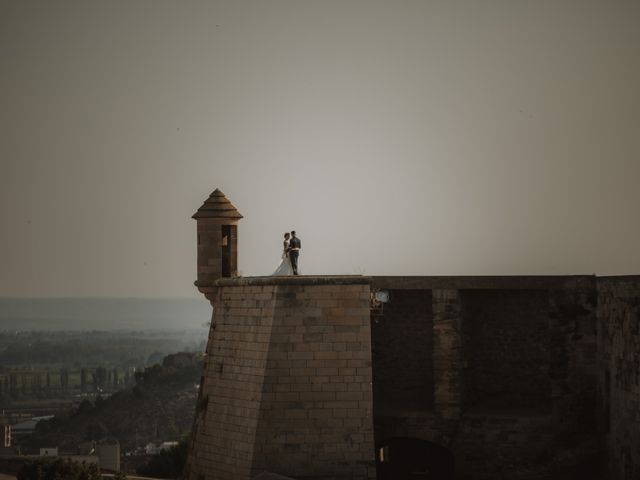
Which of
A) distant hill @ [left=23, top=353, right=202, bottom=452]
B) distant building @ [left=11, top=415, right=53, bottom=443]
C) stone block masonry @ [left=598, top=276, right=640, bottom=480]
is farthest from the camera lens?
distant building @ [left=11, top=415, right=53, bottom=443]

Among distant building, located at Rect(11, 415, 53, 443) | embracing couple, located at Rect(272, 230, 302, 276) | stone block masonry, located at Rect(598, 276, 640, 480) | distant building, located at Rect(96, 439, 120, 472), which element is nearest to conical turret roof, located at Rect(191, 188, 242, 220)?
embracing couple, located at Rect(272, 230, 302, 276)

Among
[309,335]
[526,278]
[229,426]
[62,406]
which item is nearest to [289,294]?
[309,335]

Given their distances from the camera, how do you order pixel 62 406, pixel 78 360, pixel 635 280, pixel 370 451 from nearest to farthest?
pixel 635 280 → pixel 370 451 → pixel 62 406 → pixel 78 360

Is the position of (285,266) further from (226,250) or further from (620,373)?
(620,373)

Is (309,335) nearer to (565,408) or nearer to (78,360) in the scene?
(565,408)

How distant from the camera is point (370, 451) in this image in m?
24.8

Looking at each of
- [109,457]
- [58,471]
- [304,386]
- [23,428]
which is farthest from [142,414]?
[304,386]

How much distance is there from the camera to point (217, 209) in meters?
28.6

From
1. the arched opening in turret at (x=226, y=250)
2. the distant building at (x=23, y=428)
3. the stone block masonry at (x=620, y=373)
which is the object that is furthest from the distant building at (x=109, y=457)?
the distant building at (x=23, y=428)

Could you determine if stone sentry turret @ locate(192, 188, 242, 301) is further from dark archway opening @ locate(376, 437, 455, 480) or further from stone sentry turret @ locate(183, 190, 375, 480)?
dark archway opening @ locate(376, 437, 455, 480)

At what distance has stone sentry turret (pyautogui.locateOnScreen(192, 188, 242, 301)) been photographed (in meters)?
28.4

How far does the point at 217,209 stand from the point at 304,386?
16.7 feet

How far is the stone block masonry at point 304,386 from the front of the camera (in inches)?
974

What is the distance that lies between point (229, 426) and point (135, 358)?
17315 centimetres
